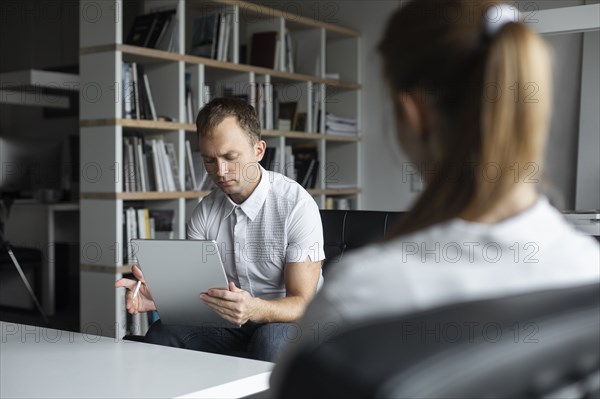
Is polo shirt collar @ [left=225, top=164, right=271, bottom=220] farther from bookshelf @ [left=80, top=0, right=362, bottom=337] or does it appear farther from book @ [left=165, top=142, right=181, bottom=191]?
book @ [left=165, top=142, right=181, bottom=191]

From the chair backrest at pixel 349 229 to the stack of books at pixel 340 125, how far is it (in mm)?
2769

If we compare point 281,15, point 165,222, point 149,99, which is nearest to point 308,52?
point 281,15

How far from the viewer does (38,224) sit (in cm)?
563

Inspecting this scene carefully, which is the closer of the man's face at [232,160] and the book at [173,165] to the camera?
the man's face at [232,160]

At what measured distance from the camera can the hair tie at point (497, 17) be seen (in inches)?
26.0

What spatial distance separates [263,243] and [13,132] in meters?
6.21

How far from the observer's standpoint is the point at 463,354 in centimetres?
48

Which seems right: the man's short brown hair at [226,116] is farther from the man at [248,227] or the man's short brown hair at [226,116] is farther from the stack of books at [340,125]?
the stack of books at [340,125]

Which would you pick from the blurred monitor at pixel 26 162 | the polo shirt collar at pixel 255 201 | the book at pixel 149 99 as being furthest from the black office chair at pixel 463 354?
the blurred monitor at pixel 26 162

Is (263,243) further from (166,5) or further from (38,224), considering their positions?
(38,224)

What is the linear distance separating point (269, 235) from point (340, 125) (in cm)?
330

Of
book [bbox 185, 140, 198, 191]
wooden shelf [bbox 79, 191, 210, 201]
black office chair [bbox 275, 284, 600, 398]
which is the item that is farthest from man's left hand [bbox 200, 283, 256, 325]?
book [bbox 185, 140, 198, 191]

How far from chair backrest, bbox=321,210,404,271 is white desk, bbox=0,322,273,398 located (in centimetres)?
109

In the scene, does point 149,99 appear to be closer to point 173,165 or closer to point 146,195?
point 173,165
